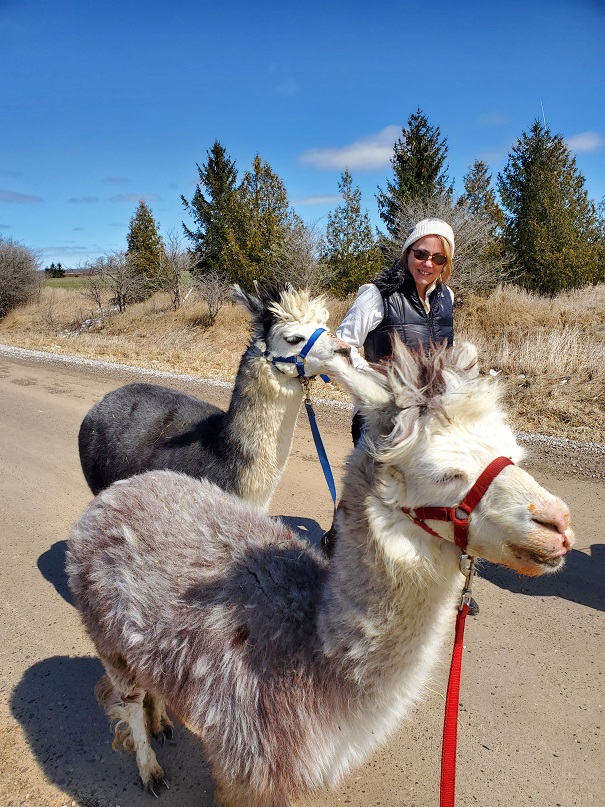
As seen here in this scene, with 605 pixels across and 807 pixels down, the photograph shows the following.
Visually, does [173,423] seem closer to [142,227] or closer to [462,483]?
[462,483]

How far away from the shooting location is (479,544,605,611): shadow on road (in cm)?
423

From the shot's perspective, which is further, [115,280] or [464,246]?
[115,280]

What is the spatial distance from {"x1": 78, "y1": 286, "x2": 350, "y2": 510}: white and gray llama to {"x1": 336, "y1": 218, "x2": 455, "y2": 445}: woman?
24 centimetres

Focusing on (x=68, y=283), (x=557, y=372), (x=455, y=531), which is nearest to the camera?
(x=455, y=531)

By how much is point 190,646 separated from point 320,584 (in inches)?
22.8

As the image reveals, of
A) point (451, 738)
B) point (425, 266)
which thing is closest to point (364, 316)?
point (425, 266)

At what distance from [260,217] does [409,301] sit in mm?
29429

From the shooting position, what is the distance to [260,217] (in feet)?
101

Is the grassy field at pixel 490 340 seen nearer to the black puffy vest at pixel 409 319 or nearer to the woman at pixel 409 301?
the black puffy vest at pixel 409 319

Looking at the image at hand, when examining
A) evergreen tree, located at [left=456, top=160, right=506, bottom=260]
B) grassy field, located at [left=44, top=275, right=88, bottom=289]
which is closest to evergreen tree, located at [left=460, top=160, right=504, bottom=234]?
evergreen tree, located at [left=456, top=160, right=506, bottom=260]

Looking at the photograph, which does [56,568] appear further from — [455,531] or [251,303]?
[455,531]

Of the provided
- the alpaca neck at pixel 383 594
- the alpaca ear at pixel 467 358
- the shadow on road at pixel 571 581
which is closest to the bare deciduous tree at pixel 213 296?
the shadow on road at pixel 571 581

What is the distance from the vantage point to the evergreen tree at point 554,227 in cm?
2517

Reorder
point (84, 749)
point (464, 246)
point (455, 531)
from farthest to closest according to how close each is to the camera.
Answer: point (464, 246) < point (84, 749) < point (455, 531)
